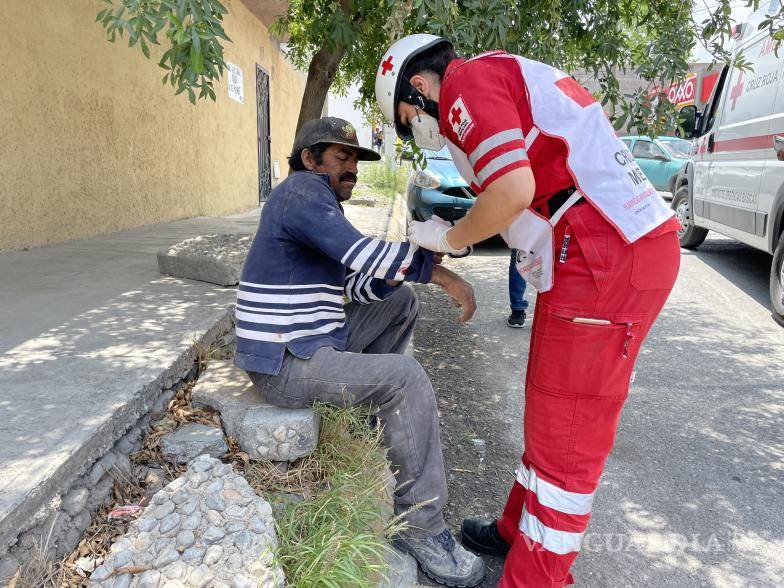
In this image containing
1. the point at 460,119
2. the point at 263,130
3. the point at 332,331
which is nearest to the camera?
the point at 460,119

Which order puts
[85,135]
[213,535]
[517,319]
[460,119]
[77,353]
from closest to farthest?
[460,119] → [213,535] → [77,353] → [517,319] → [85,135]

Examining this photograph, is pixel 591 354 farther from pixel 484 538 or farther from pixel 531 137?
pixel 484 538

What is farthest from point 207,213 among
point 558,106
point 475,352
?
point 558,106

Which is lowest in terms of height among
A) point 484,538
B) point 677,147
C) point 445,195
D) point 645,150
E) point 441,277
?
point 484,538

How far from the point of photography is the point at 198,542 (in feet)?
6.03

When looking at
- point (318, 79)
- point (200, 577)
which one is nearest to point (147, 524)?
point (200, 577)

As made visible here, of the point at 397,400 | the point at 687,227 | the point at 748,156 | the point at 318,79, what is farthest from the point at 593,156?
the point at 687,227

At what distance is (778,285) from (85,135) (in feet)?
21.7

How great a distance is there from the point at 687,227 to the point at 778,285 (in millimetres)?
3300

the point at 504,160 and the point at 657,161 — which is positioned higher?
the point at 657,161

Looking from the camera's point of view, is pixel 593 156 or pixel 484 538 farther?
pixel 484 538

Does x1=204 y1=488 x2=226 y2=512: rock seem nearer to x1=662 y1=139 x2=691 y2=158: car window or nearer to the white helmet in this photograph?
the white helmet

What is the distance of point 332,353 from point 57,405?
3.47ft

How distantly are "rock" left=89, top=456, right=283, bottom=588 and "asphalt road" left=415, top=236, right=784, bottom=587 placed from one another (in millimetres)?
963
